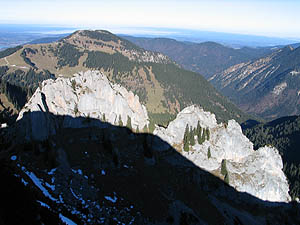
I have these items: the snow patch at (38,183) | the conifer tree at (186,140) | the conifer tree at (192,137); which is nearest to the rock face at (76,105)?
the snow patch at (38,183)

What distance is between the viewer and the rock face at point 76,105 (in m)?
68.8

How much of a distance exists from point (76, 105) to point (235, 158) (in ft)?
242

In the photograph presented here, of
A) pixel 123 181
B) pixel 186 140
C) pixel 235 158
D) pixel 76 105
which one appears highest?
pixel 76 105

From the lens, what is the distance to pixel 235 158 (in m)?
105

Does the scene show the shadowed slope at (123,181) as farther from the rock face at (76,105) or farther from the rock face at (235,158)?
the rock face at (235,158)

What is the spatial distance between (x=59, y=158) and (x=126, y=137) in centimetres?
3425

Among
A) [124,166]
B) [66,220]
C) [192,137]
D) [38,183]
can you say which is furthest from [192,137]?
[66,220]

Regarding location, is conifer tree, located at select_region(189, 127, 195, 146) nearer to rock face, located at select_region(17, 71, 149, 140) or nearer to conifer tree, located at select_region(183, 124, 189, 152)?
conifer tree, located at select_region(183, 124, 189, 152)

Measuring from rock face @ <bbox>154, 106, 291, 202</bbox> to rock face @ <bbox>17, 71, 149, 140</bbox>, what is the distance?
1994 centimetres

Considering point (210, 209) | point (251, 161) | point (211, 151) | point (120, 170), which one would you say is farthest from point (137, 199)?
point (251, 161)

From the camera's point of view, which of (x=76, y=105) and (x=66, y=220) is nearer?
(x=66, y=220)

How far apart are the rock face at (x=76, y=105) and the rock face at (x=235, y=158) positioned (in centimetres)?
1994

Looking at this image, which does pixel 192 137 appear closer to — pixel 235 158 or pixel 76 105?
pixel 235 158

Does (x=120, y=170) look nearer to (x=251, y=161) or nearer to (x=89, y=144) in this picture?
(x=89, y=144)
